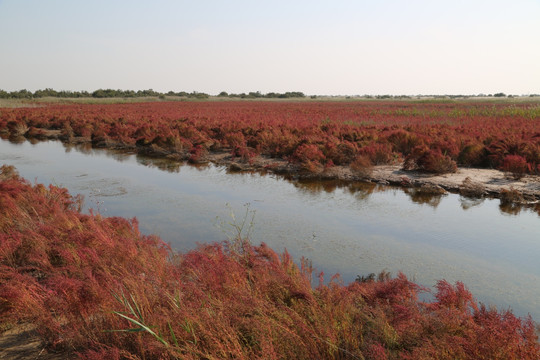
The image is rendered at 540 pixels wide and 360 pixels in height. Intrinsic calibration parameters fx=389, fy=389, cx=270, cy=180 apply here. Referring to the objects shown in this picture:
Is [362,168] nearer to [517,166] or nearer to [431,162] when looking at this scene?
[431,162]

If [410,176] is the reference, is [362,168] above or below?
above

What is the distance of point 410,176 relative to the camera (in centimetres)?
1288

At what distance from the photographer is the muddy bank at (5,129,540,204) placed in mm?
10898

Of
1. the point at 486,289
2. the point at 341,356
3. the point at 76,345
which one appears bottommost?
the point at 486,289

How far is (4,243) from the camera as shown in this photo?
→ 5230mm

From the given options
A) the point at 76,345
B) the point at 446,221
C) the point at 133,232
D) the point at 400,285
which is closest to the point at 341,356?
the point at 400,285

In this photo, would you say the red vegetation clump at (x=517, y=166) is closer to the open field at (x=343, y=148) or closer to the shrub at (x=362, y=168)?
the open field at (x=343, y=148)

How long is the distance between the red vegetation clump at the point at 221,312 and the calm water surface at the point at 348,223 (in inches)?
74.4

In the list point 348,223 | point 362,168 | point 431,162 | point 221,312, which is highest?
point 221,312

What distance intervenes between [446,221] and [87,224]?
→ 7.38 m

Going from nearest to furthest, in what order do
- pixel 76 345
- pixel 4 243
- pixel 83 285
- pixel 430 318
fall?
pixel 430 318
pixel 76 345
pixel 83 285
pixel 4 243

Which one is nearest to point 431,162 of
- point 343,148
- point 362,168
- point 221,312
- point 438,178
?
point 438,178

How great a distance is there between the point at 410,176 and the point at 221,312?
10.9m

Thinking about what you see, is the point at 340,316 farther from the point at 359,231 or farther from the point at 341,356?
the point at 359,231
